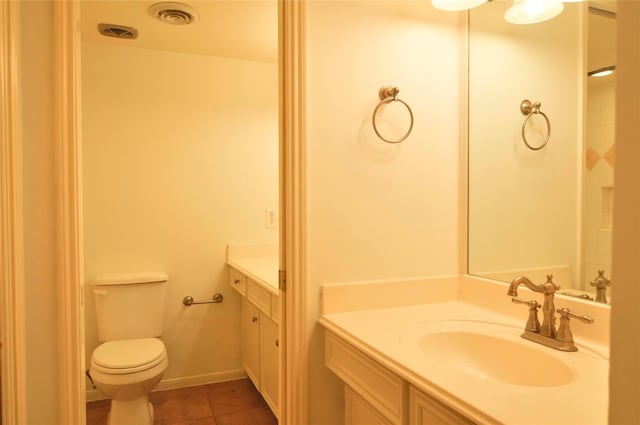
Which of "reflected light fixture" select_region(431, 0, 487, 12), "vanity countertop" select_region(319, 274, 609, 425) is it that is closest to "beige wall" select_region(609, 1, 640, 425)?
"vanity countertop" select_region(319, 274, 609, 425)

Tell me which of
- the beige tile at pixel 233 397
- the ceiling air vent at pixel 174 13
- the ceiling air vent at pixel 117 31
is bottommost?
the beige tile at pixel 233 397

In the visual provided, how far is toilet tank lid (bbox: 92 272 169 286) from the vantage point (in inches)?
96.1

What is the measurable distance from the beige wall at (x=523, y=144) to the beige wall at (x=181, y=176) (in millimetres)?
1638

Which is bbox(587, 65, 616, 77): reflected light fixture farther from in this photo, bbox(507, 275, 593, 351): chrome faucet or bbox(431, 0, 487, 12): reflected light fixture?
bbox(507, 275, 593, 351): chrome faucet

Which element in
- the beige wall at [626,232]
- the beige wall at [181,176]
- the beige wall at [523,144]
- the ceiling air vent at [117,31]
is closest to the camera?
the beige wall at [626,232]

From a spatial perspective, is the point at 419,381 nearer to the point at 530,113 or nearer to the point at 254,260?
the point at 530,113

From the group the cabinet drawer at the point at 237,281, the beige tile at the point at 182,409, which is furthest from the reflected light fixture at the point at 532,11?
the beige tile at the point at 182,409

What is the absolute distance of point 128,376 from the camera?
205 centimetres

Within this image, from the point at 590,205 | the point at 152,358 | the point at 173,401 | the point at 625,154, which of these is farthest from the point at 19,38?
the point at 173,401

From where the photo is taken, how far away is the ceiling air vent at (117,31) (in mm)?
2277

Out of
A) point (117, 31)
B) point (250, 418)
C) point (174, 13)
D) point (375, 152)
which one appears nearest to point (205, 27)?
point (174, 13)

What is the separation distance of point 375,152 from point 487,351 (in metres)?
0.78

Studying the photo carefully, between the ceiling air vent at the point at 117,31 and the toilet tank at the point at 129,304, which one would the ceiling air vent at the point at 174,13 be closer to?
the ceiling air vent at the point at 117,31

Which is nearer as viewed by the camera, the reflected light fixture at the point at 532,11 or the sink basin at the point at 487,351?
the sink basin at the point at 487,351
